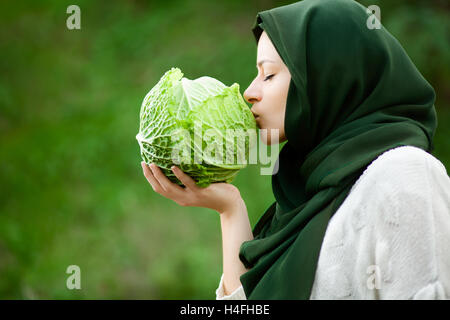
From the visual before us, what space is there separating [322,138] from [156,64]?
4853mm

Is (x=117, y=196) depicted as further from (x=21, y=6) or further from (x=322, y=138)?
(x=322, y=138)

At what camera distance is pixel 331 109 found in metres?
1.54

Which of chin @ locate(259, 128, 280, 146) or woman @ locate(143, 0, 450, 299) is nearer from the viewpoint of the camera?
woman @ locate(143, 0, 450, 299)

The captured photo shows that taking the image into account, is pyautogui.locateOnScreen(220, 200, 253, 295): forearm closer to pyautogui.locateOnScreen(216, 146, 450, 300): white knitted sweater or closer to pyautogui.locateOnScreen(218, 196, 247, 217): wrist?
pyautogui.locateOnScreen(218, 196, 247, 217): wrist

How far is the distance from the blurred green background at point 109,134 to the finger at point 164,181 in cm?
328

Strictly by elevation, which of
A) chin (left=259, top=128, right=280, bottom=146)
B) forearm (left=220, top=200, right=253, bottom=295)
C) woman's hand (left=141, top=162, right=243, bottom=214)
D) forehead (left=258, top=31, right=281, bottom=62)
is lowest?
forearm (left=220, top=200, right=253, bottom=295)

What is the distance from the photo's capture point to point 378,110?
4.99 feet

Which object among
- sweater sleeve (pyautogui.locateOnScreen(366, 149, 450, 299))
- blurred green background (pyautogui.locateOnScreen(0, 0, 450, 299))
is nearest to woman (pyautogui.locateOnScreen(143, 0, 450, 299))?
sweater sleeve (pyautogui.locateOnScreen(366, 149, 450, 299))

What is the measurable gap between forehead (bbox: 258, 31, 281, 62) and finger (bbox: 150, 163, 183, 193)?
0.50 m

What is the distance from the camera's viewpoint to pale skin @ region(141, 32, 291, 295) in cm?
159

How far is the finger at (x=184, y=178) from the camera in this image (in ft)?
5.35

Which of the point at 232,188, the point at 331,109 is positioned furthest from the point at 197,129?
the point at 331,109

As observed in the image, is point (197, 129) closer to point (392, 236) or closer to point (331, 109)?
point (331, 109)
